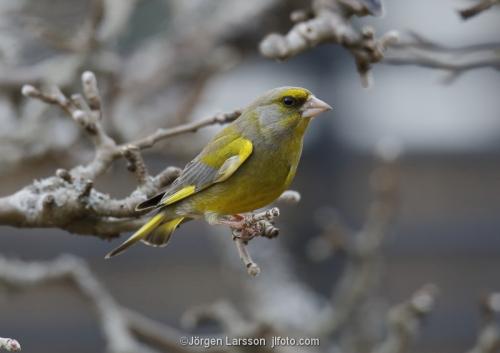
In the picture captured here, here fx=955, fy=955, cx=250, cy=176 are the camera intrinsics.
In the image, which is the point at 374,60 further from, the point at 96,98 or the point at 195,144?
the point at 195,144

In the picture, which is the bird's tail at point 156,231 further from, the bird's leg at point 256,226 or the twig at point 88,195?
the bird's leg at point 256,226

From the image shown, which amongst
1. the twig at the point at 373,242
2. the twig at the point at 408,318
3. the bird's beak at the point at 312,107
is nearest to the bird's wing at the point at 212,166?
the bird's beak at the point at 312,107

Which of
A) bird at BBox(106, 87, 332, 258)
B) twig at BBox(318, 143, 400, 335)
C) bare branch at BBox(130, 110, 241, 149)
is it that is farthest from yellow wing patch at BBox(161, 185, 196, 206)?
twig at BBox(318, 143, 400, 335)

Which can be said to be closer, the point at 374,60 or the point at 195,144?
the point at 374,60

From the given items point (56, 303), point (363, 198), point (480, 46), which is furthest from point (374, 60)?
point (56, 303)

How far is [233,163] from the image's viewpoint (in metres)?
3.10

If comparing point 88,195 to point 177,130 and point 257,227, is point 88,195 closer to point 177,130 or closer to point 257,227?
point 177,130

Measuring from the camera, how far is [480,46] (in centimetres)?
325

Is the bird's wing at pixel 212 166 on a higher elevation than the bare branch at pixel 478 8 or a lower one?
lower

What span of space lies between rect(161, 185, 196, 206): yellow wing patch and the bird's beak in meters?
0.46

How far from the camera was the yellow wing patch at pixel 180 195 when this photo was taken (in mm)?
2959

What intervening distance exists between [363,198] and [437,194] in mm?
690

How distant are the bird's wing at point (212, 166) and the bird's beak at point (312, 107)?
22 centimetres

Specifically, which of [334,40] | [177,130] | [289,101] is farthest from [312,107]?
[177,130]
